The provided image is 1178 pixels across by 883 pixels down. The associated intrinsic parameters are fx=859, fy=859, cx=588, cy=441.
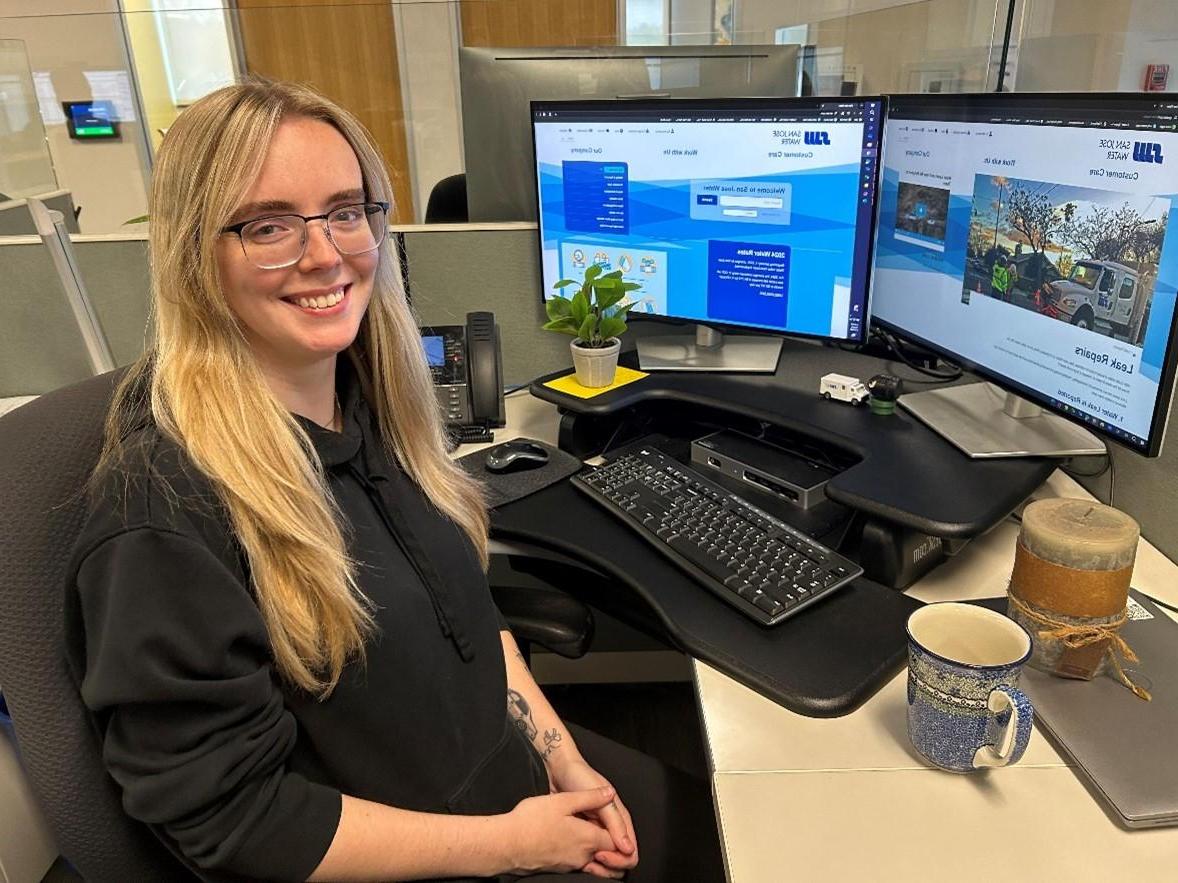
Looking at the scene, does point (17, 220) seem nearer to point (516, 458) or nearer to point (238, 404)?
point (516, 458)

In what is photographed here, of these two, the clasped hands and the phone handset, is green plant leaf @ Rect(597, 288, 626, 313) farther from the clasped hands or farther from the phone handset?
the clasped hands

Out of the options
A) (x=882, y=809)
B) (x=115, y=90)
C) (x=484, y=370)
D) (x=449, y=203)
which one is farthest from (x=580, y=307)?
(x=115, y=90)

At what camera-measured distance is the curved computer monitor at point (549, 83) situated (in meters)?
1.57

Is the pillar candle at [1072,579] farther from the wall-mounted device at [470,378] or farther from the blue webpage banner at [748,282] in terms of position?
the wall-mounted device at [470,378]

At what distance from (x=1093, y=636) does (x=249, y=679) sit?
74cm

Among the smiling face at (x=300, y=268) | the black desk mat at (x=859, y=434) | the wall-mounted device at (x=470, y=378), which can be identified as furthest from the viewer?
the wall-mounted device at (x=470, y=378)

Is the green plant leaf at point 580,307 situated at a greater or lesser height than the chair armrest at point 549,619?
greater

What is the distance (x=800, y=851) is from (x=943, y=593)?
431 mm

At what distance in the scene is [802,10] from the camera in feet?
9.46

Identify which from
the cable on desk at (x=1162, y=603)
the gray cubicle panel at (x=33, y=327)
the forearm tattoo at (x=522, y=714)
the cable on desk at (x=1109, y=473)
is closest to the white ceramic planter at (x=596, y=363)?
the forearm tattoo at (x=522, y=714)

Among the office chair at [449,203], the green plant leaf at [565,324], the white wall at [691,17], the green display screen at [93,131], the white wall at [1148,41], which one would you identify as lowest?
the green plant leaf at [565,324]

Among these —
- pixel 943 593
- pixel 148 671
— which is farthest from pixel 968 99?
pixel 148 671

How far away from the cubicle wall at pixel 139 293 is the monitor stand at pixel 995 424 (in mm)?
737

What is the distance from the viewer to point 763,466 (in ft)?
4.11
